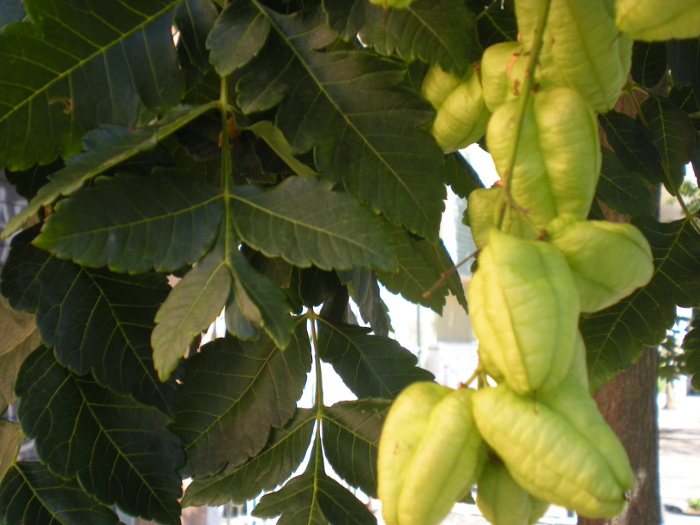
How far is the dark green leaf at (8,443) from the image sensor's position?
0.63 meters

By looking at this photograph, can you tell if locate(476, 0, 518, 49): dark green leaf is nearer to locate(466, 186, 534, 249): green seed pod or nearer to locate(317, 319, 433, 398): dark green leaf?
locate(466, 186, 534, 249): green seed pod

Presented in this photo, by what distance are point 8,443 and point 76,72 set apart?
34 centimetres

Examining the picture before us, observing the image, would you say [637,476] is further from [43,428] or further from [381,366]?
[43,428]

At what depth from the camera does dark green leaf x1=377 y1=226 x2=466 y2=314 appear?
28.1 inches

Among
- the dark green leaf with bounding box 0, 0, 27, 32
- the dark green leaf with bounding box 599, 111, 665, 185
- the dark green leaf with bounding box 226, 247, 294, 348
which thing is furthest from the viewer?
the dark green leaf with bounding box 599, 111, 665, 185

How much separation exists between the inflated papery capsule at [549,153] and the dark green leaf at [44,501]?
0.42 m

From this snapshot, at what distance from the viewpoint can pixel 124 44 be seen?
523 mm

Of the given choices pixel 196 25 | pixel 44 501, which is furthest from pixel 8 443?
pixel 196 25

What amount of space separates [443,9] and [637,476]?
1.31 m

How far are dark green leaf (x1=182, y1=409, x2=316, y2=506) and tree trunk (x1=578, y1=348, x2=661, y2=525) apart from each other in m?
0.93

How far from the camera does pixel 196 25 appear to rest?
539mm

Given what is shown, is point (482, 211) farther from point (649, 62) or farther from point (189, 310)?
point (649, 62)

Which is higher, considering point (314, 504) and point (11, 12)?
point (11, 12)

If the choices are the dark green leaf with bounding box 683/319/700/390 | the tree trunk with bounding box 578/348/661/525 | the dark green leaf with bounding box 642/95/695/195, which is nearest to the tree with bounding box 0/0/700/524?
the dark green leaf with bounding box 642/95/695/195
